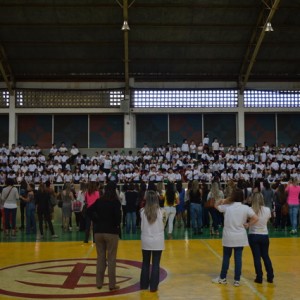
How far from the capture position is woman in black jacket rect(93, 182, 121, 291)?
330 inches

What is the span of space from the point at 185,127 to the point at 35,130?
36.9 ft

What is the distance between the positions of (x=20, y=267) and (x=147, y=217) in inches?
161

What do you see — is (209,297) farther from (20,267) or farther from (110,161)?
(110,161)

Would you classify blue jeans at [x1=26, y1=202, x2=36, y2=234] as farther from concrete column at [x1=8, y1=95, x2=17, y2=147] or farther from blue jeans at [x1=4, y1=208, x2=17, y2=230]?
concrete column at [x1=8, y1=95, x2=17, y2=147]

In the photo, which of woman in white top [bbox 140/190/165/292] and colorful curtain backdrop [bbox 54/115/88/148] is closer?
woman in white top [bbox 140/190/165/292]

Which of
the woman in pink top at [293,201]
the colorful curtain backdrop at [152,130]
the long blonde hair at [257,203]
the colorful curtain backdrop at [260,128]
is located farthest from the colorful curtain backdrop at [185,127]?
the long blonde hair at [257,203]

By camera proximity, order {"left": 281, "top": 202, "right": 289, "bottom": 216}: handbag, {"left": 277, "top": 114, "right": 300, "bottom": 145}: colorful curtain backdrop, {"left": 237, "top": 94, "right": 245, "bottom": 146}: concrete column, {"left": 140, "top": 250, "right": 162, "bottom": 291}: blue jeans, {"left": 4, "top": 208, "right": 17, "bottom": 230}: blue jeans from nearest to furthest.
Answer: {"left": 140, "top": 250, "right": 162, "bottom": 291}: blue jeans, {"left": 4, "top": 208, "right": 17, "bottom": 230}: blue jeans, {"left": 281, "top": 202, "right": 289, "bottom": 216}: handbag, {"left": 237, "top": 94, "right": 245, "bottom": 146}: concrete column, {"left": 277, "top": 114, "right": 300, "bottom": 145}: colorful curtain backdrop

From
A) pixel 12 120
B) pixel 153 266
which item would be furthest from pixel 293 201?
pixel 12 120

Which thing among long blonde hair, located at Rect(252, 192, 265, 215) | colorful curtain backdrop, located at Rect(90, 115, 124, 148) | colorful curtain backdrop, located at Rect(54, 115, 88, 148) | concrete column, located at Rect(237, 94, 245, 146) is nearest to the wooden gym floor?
long blonde hair, located at Rect(252, 192, 265, 215)

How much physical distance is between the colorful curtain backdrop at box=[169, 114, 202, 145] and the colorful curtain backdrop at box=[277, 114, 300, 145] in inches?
240

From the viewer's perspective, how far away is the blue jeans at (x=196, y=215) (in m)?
16.3
